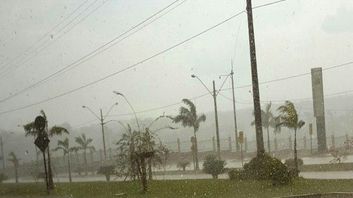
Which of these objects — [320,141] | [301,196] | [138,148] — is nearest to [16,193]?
[138,148]

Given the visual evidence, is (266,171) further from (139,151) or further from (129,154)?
(129,154)

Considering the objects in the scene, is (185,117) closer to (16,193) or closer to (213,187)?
(16,193)

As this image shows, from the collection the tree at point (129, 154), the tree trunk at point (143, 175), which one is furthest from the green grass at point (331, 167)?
the tree trunk at point (143, 175)

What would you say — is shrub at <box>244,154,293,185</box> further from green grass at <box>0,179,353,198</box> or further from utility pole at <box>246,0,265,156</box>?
utility pole at <box>246,0,265,156</box>

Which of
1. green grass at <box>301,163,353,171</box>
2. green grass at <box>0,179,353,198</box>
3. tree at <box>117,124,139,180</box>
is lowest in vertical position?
green grass at <box>301,163,353,171</box>

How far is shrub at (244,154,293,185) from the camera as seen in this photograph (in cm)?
1956

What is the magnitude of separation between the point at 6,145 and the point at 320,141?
564 ft

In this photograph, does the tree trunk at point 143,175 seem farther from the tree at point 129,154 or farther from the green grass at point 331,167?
the green grass at point 331,167

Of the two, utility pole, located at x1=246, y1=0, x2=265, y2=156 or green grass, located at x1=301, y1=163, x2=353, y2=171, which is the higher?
utility pole, located at x1=246, y1=0, x2=265, y2=156

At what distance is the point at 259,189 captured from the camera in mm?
19125

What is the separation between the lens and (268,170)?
2066cm

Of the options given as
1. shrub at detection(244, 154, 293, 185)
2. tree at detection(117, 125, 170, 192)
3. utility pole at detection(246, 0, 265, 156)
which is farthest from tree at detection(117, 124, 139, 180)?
utility pole at detection(246, 0, 265, 156)

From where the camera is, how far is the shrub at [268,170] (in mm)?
19562

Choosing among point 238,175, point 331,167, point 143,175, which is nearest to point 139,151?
point 143,175
